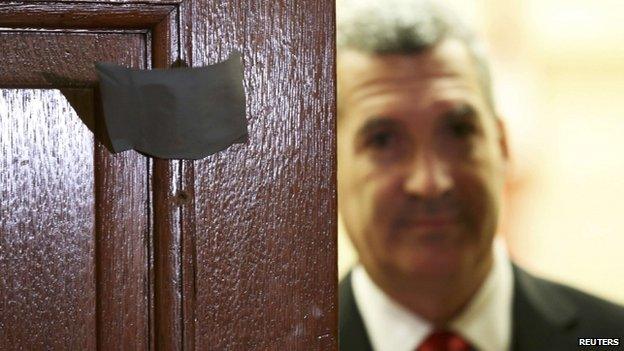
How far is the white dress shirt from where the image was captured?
0.80 metres

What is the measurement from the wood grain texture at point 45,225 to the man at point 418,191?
29 cm

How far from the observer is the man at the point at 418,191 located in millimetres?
796

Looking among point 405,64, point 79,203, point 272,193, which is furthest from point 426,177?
point 79,203

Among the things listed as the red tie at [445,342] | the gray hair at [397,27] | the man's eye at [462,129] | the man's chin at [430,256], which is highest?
the gray hair at [397,27]

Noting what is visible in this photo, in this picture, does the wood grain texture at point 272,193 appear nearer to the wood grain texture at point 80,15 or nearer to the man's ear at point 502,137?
the wood grain texture at point 80,15

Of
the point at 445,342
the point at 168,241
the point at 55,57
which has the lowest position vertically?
the point at 445,342

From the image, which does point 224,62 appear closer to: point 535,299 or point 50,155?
point 50,155

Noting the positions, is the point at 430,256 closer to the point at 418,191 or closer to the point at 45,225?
the point at 418,191

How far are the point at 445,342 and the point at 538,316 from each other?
4.1 inches

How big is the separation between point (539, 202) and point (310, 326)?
0.34 metres

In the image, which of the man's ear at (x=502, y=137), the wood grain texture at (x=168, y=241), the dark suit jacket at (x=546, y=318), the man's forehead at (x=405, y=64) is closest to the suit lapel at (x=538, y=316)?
the dark suit jacket at (x=546, y=318)

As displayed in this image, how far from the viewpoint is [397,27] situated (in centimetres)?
80

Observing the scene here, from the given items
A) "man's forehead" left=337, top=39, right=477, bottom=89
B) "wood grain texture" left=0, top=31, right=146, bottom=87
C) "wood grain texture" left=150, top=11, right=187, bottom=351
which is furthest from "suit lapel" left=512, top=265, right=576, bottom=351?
"wood grain texture" left=0, top=31, right=146, bottom=87

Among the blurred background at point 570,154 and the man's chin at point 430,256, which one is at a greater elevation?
the blurred background at point 570,154
